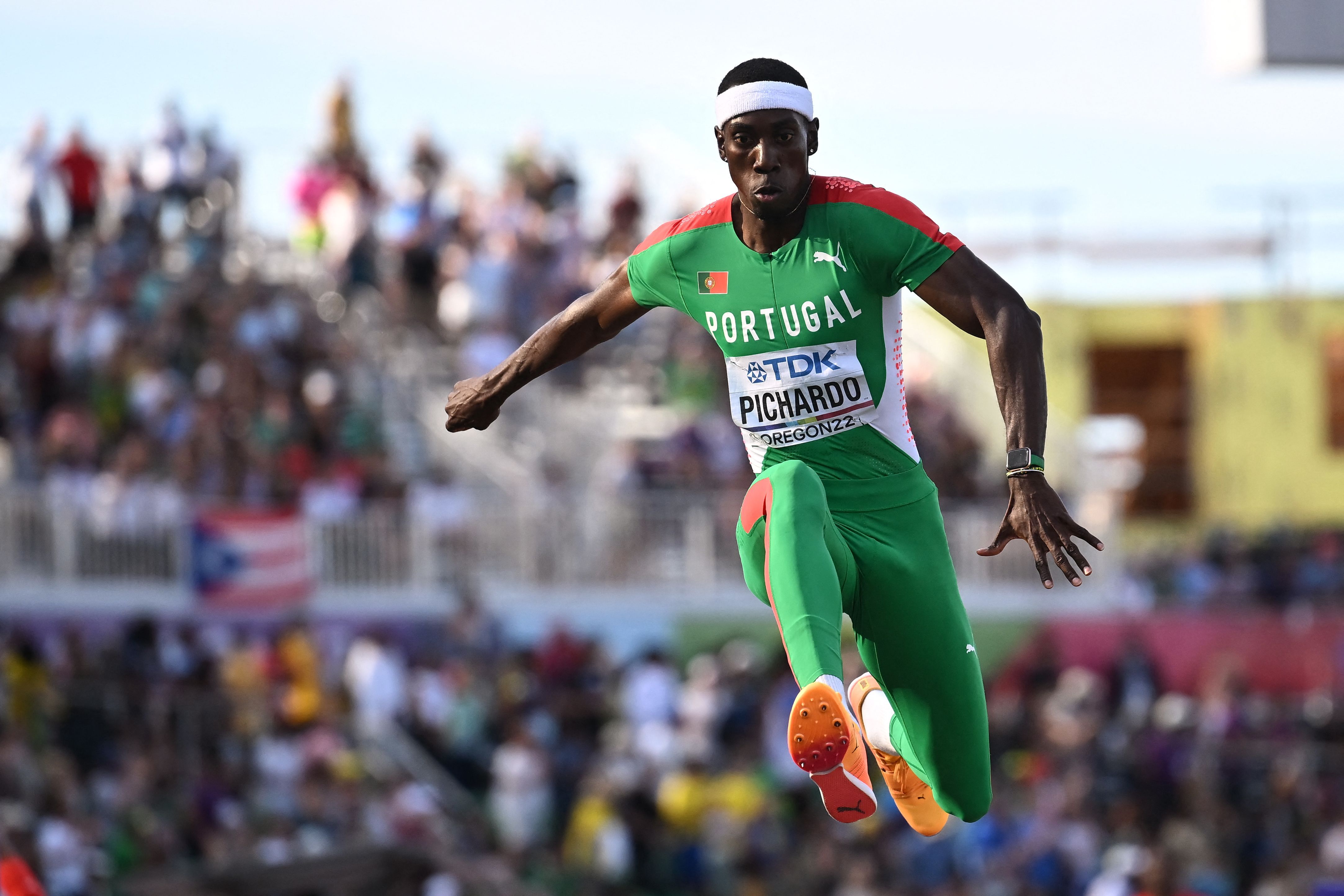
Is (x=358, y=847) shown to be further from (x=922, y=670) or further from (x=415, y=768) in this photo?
(x=922, y=670)

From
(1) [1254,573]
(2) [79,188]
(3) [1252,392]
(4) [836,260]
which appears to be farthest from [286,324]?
(3) [1252,392]

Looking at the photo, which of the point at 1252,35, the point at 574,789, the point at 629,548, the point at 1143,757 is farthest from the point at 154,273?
the point at 1252,35

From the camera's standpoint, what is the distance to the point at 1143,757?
15.9m

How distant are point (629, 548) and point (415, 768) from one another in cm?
375

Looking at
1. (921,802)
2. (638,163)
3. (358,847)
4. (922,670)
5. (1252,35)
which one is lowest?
(358,847)

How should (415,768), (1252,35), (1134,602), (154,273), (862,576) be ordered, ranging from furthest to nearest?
(1134,602)
(154,273)
(415,768)
(1252,35)
(862,576)

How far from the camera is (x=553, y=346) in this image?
254 inches

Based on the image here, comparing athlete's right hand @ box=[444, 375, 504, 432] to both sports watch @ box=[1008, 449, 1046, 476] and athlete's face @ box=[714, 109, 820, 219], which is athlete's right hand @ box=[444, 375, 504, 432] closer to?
athlete's face @ box=[714, 109, 820, 219]

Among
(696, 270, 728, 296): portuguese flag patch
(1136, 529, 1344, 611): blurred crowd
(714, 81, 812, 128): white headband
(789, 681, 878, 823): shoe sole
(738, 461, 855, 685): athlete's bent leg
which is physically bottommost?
(1136, 529, 1344, 611): blurred crowd

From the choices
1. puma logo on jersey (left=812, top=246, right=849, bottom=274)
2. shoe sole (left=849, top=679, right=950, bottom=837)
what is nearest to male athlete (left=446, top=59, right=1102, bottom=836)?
puma logo on jersey (left=812, top=246, right=849, bottom=274)

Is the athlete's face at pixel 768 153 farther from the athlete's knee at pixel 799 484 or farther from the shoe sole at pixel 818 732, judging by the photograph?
the shoe sole at pixel 818 732

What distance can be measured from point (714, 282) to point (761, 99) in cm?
62

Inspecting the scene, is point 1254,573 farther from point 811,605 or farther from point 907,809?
point 811,605

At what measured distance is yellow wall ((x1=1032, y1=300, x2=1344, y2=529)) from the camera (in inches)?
1047
